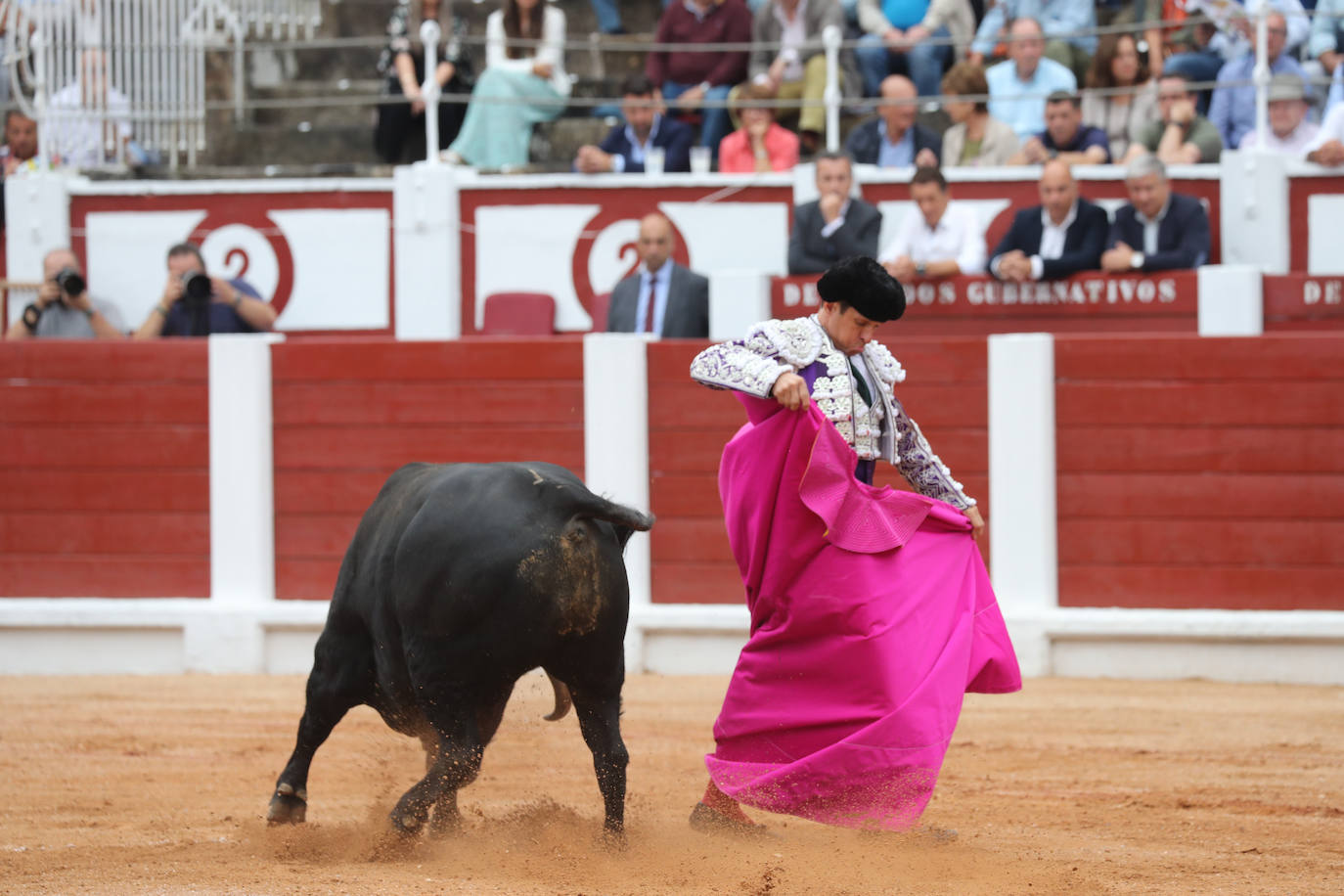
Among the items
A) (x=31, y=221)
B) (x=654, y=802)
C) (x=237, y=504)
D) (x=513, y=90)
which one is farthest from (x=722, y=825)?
(x=31, y=221)

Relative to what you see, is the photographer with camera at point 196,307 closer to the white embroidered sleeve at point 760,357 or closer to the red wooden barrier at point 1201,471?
the red wooden barrier at point 1201,471

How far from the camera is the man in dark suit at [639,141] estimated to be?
8070 mm

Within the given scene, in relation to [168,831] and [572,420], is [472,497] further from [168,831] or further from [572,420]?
[572,420]

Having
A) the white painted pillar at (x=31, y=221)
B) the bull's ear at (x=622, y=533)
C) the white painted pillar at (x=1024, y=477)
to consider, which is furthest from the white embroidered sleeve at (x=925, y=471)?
the white painted pillar at (x=31, y=221)

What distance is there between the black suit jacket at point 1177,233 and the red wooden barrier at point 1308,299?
32 centimetres

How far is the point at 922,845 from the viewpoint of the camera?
3531 millimetres

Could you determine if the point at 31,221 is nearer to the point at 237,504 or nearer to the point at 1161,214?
the point at 237,504

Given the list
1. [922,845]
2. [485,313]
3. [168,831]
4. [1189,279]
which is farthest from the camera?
[485,313]

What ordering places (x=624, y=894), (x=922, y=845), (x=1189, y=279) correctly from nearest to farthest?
1. (x=624, y=894)
2. (x=922, y=845)
3. (x=1189, y=279)

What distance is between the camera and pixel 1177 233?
6.83 m

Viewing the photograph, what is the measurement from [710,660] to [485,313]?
9.10 ft

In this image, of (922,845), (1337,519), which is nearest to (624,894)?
(922,845)

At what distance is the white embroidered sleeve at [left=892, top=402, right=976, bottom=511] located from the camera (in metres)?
3.78

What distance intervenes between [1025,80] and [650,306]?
7.66ft
